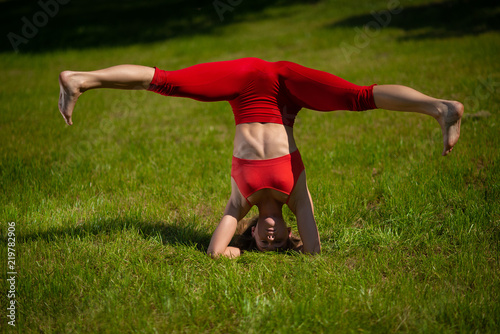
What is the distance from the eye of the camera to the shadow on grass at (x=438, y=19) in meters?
12.9

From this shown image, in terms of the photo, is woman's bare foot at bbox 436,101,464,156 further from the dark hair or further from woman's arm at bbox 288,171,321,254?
the dark hair

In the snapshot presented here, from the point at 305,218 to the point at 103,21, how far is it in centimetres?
1791

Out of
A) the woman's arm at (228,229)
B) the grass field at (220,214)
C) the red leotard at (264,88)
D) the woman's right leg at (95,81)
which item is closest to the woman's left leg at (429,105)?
the red leotard at (264,88)

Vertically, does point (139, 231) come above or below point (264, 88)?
below

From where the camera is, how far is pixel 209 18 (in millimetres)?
18172

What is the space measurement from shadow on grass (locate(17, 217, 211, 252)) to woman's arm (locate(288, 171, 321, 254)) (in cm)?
91

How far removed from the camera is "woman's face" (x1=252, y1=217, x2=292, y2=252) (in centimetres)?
346

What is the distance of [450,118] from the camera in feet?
9.09

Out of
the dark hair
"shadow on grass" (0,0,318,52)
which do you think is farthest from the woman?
"shadow on grass" (0,0,318,52)

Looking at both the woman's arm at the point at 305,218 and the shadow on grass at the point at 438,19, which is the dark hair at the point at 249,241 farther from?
the shadow on grass at the point at 438,19

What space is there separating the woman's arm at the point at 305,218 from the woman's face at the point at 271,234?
17 centimetres

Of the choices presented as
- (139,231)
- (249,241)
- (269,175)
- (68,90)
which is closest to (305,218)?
(269,175)

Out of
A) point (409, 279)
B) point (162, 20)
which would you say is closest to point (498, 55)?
point (409, 279)

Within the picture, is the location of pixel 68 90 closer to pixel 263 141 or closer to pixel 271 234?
pixel 263 141
